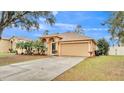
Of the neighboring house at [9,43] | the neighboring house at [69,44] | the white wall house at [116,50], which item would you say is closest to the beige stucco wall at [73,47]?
the neighboring house at [69,44]

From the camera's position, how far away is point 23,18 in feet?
19.0

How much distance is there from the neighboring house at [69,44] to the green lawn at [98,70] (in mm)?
291

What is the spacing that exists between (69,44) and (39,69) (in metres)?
1.02

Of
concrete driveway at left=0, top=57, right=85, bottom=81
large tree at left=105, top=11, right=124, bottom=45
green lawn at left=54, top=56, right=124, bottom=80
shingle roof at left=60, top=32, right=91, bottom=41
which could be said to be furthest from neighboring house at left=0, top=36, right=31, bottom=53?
large tree at left=105, top=11, right=124, bottom=45

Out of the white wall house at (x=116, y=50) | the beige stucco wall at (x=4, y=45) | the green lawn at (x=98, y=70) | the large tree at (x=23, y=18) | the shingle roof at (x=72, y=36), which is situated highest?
the large tree at (x=23, y=18)

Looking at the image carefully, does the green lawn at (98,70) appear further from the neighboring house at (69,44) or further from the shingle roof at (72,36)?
the shingle roof at (72,36)

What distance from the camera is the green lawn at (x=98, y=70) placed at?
500 centimetres

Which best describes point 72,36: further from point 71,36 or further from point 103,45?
point 103,45

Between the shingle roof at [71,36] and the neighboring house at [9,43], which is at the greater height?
the shingle roof at [71,36]

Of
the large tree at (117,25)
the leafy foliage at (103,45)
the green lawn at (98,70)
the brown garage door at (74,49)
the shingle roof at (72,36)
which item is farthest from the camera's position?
the brown garage door at (74,49)
